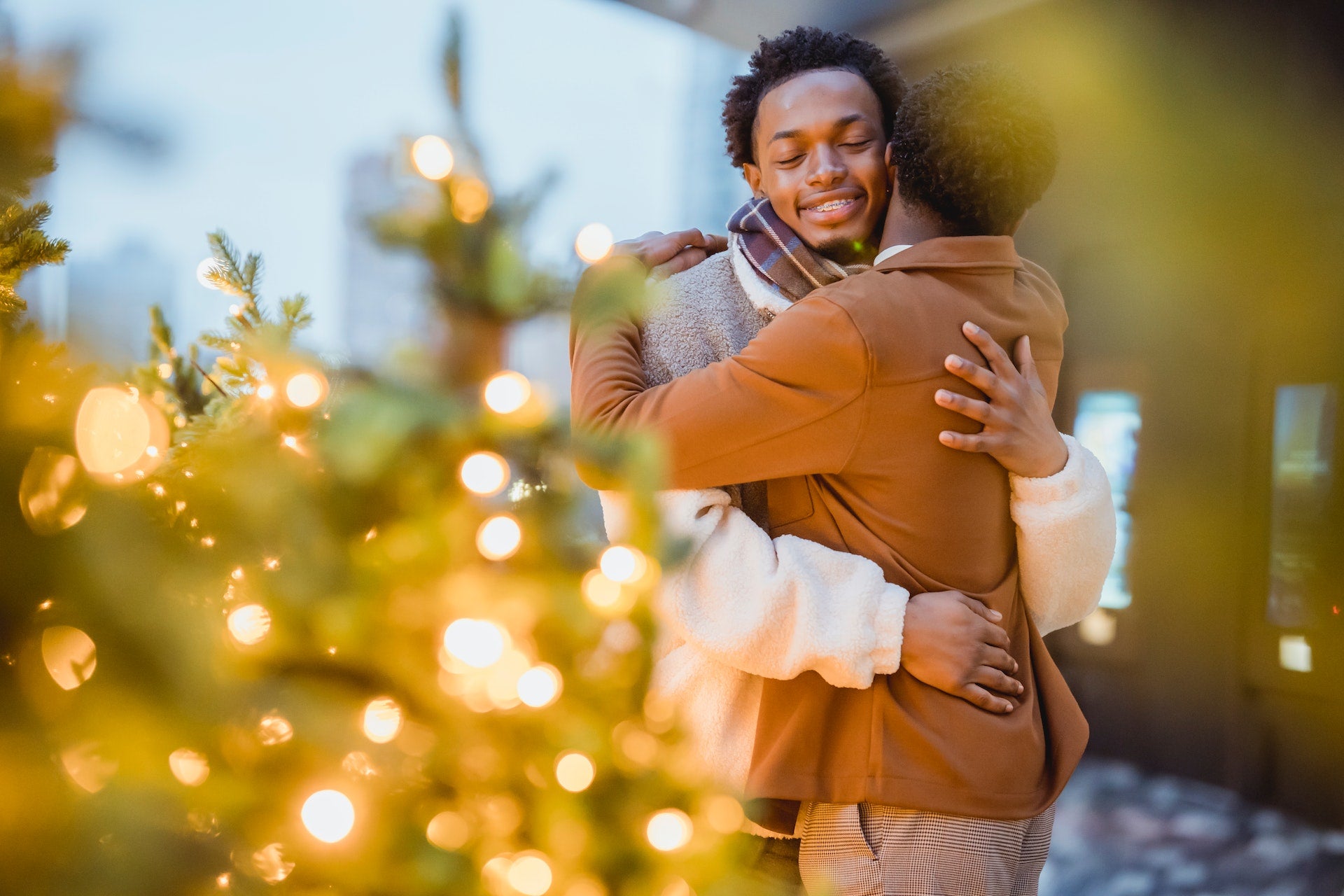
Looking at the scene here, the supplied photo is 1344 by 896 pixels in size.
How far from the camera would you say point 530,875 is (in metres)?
0.46

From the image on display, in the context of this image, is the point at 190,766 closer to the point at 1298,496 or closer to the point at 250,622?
the point at 250,622

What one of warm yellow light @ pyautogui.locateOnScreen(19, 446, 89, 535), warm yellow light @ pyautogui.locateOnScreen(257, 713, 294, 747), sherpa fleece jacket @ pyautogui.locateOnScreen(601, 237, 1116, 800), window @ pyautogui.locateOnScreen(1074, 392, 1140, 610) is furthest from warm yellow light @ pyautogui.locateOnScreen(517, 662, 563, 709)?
window @ pyautogui.locateOnScreen(1074, 392, 1140, 610)

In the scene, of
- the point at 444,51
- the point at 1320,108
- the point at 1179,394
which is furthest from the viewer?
the point at 1179,394

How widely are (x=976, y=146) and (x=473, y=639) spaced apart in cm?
76

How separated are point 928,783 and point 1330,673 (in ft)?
10.6

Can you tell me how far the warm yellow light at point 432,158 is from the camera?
407mm

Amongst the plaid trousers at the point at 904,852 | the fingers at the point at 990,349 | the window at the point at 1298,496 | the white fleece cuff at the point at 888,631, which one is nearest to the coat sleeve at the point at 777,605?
the white fleece cuff at the point at 888,631

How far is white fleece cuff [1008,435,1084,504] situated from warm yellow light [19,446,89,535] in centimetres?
86

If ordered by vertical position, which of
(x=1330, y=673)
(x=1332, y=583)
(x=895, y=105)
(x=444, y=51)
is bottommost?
(x=1330, y=673)

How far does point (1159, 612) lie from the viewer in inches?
149

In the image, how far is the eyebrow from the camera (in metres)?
1.12

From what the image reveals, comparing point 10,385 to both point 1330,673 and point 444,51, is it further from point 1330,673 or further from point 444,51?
point 1330,673

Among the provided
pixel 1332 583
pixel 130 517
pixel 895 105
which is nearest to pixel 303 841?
pixel 130 517

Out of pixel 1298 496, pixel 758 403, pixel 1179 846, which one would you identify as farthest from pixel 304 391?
pixel 1298 496
